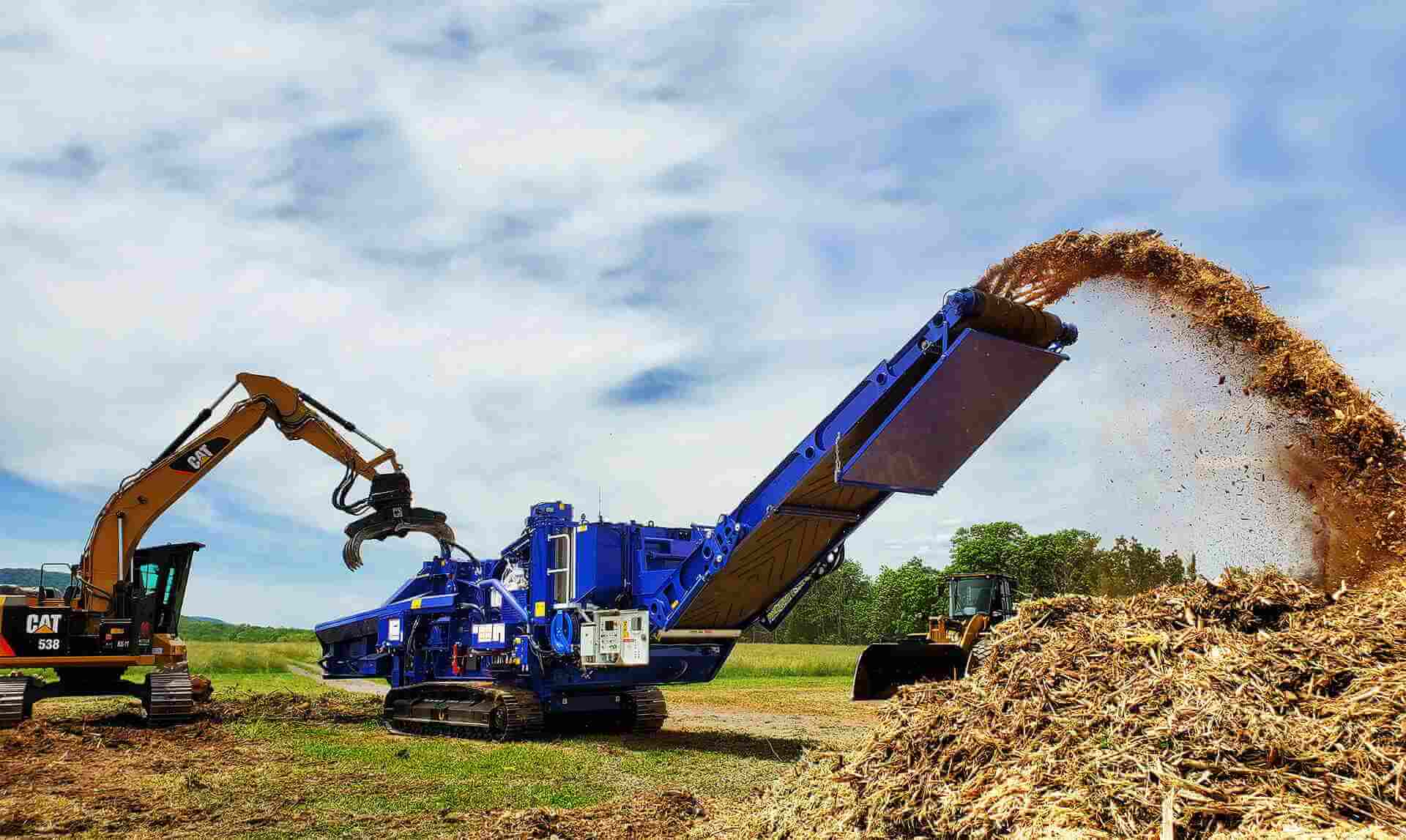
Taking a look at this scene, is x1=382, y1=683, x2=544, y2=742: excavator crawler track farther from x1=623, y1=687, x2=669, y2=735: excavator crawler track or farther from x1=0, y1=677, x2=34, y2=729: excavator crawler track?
x1=0, y1=677, x2=34, y2=729: excavator crawler track

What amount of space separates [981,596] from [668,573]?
5.12 metres

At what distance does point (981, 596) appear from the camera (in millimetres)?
15164

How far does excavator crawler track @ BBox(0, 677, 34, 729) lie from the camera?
12992 mm

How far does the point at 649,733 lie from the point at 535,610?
2.32m

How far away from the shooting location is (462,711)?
45.8 feet

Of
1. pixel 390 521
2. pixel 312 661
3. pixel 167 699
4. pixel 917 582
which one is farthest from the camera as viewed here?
pixel 917 582

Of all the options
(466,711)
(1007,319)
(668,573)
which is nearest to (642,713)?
(466,711)

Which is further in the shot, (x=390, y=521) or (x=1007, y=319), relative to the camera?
(x=390, y=521)

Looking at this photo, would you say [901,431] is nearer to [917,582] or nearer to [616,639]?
[616,639]

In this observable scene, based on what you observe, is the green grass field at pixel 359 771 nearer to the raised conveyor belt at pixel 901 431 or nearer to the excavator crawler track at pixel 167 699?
the excavator crawler track at pixel 167 699

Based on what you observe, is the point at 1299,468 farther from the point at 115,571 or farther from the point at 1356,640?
the point at 115,571

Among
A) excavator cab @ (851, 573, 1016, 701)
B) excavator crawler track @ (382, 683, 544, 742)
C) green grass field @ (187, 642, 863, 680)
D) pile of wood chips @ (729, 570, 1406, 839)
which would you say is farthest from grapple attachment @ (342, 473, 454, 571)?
green grass field @ (187, 642, 863, 680)

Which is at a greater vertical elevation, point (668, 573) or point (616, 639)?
point (668, 573)

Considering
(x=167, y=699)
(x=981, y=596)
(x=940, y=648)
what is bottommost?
(x=167, y=699)
